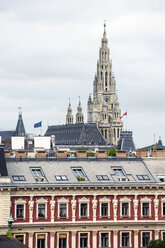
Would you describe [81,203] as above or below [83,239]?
above

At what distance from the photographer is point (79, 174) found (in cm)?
9094

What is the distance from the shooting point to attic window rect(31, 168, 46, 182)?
8756 centimetres

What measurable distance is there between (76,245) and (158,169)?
573 inches

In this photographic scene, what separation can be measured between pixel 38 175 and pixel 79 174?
4.95 m

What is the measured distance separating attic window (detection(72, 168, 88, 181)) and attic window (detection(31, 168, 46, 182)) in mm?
3911

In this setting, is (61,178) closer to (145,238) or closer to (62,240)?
(62,240)

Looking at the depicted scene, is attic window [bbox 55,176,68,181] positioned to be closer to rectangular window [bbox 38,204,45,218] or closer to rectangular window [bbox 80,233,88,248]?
rectangular window [bbox 38,204,45,218]

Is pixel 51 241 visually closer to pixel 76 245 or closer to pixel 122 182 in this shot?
pixel 76 245

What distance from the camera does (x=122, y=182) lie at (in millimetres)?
90250

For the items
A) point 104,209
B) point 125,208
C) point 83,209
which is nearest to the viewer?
point 83,209

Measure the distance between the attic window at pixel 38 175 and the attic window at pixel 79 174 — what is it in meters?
3.91

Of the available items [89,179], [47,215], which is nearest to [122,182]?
[89,179]

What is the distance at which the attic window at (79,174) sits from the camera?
89.4 meters

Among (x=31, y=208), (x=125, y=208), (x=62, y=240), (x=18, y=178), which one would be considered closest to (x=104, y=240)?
(x=125, y=208)
